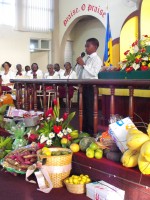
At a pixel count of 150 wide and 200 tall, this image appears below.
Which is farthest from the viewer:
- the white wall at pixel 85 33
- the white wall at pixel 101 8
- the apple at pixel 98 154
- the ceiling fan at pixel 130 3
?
the white wall at pixel 85 33

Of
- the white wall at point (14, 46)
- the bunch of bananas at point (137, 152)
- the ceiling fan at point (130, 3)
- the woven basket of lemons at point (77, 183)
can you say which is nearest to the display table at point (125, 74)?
the bunch of bananas at point (137, 152)

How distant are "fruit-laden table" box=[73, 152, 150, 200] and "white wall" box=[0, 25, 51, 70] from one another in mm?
7113

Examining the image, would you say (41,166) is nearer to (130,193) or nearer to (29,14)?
(130,193)

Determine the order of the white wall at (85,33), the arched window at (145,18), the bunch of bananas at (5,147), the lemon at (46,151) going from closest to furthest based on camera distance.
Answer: the lemon at (46,151) < the bunch of bananas at (5,147) < the arched window at (145,18) < the white wall at (85,33)

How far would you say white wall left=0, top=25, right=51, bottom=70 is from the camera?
952 centimetres

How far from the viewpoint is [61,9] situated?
10117 millimetres

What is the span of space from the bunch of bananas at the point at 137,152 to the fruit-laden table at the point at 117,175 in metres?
0.05

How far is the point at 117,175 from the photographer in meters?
2.56

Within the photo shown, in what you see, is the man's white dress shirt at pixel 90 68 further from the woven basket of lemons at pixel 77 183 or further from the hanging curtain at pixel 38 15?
the hanging curtain at pixel 38 15

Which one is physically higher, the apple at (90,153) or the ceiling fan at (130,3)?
the ceiling fan at (130,3)

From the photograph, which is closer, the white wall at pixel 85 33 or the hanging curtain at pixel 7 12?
the hanging curtain at pixel 7 12

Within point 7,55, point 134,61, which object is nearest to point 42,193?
point 134,61

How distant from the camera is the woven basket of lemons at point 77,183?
2.72m

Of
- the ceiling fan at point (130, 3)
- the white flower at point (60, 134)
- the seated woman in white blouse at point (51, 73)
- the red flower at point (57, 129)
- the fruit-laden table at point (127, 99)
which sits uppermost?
the ceiling fan at point (130, 3)
